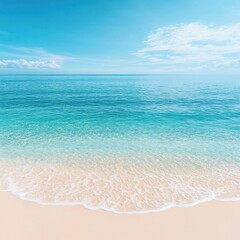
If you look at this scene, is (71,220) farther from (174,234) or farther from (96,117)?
(96,117)

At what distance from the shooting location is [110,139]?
49.8 feet

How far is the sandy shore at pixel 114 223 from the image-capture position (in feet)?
20.7

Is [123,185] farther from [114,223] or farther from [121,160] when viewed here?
[121,160]

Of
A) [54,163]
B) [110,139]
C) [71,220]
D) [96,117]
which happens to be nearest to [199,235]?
[71,220]

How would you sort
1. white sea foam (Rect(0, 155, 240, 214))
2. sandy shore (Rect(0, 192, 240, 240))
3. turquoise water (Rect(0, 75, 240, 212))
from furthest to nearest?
1. turquoise water (Rect(0, 75, 240, 212))
2. white sea foam (Rect(0, 155, 240, 214))
3. sandy shore (Rect(0, 192, 240, 240))

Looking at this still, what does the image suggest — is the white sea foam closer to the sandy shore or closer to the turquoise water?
the turquoise water

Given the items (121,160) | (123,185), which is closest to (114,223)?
(123,185)

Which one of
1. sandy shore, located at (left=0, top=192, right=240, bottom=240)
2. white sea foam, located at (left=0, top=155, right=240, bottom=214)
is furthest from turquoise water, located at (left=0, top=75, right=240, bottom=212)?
sandy shore, located at (left=0, top=192, right=240, bottom=240)

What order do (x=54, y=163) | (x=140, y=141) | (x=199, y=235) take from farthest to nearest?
(x=140, y=141) < (x=54, y=163) < (x=199, y=235)

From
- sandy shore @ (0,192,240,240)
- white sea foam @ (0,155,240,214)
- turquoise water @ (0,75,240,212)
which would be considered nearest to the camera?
sandy shore @ (0,192,240,240)

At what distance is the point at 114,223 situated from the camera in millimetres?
6793

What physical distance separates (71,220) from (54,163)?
516 centimetres

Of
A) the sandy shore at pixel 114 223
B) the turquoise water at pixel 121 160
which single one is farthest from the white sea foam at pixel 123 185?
the sandy shore at pixel 114 223

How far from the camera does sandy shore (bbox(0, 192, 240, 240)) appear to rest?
6.30m
